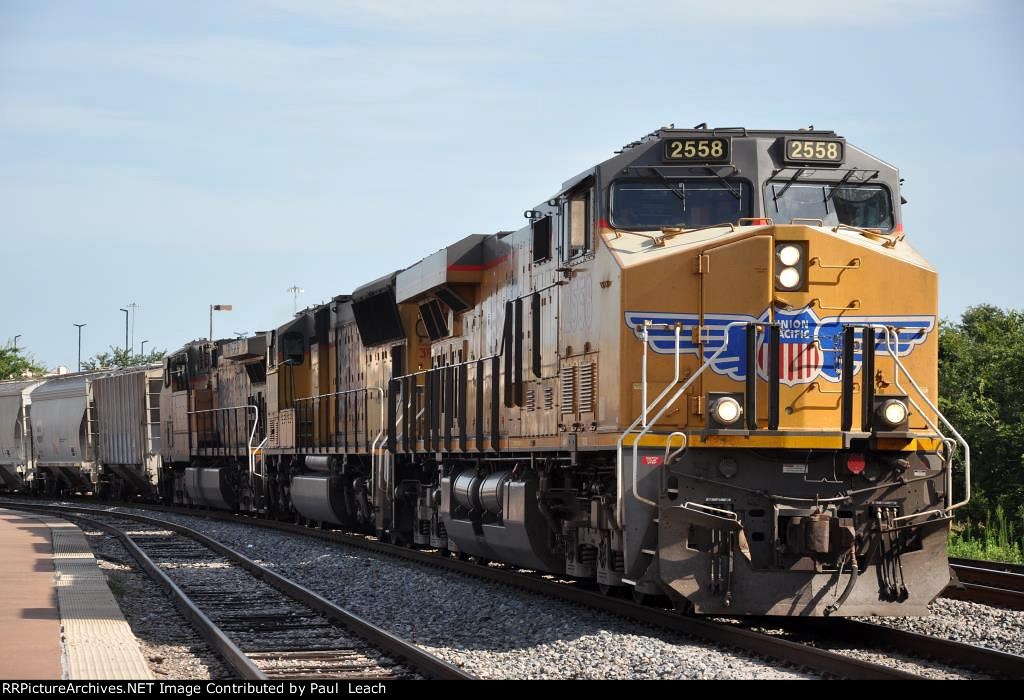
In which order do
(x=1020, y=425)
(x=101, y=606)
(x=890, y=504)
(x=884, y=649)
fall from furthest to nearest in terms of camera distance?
(x=1020, y=425) < (x=101, y=606) < (x=890, y=504) < (x=884, y=649)

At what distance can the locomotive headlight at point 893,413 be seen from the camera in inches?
396

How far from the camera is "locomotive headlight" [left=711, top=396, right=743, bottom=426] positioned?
10.0m

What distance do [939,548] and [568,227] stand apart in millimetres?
4318

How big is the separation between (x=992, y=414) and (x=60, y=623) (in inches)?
877

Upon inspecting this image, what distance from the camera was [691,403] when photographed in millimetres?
10344

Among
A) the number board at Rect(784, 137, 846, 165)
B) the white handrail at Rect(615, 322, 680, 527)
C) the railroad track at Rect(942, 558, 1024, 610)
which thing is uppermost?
the number board at Rect(784, 137, 846, 165)

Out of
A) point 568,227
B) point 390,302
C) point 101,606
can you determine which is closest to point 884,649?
point 568,227

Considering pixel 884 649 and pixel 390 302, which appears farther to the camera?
pixel 390 302

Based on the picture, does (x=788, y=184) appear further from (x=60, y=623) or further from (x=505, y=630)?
(x=60, y=623)

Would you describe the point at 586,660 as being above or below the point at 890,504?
below

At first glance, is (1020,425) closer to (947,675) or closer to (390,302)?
(390,302)

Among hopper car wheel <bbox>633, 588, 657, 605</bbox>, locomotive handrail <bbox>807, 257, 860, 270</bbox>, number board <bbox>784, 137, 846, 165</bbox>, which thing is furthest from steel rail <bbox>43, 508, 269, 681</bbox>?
number board <bbox>784, 137, 846, 165</bbox>

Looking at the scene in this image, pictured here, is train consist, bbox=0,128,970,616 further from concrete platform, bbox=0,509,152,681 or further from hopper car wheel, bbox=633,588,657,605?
concrete platform, bbox=0,509,152,681

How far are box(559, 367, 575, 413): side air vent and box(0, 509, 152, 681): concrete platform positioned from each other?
428cm
